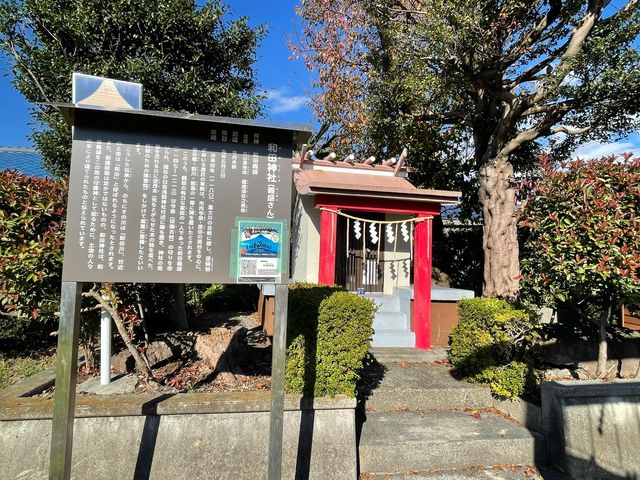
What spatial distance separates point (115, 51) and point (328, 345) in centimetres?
550

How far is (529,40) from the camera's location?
6.94 meters

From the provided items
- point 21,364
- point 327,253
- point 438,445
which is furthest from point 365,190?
point 21,364

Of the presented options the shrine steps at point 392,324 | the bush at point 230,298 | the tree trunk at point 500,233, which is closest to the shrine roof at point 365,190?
the tree trunk at point 500,233

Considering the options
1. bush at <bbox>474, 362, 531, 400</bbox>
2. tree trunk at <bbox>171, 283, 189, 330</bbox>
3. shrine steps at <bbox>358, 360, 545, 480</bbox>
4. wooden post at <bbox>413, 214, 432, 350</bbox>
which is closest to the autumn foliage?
tree trunk at <bbox>171, 283, 189, 330</bbox>

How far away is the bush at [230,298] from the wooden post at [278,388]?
8.81 metres

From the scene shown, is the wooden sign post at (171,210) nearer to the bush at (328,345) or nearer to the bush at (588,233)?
the bush at (328,345)

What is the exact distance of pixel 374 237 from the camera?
24.0 feet

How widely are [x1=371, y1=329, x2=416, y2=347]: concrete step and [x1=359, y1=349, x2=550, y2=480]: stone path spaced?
1.86 meters

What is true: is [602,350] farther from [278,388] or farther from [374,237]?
[278,388]

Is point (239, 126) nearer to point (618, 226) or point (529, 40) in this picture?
point (618, 226)

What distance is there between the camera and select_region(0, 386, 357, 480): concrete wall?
3.04 m

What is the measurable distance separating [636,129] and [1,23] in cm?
1207

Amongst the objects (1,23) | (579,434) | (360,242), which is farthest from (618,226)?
(1,23)

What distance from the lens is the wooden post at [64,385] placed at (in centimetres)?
249
